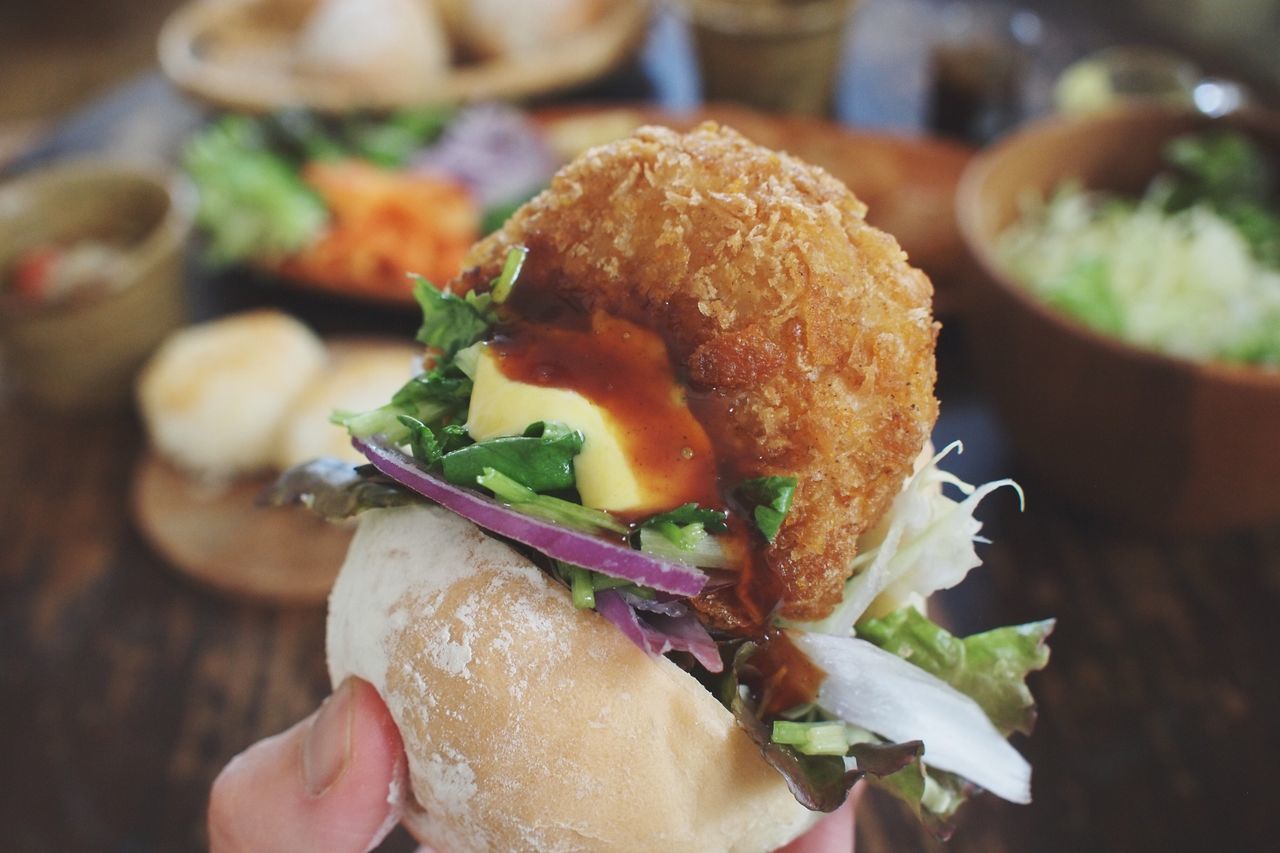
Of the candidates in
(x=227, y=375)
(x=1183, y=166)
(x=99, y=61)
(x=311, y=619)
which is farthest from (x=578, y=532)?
(x=99, y=61)

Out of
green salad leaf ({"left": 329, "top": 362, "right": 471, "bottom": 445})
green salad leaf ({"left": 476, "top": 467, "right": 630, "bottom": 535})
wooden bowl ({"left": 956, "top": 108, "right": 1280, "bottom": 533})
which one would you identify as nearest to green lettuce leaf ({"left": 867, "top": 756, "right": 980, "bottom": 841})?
green salad leaf ({"left": 476, "top": 467, "right": 630, "bottom": 535})

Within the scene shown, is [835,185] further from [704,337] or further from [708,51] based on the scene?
[708,51]

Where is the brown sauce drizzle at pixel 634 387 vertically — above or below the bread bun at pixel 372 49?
above

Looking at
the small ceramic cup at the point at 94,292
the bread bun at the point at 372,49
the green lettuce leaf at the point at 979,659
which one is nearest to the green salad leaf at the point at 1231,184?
the green lettuce leaf at the point at 979,659

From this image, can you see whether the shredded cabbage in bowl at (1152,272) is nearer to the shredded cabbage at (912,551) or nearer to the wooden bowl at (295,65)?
the shredded cabbage at (912,551)

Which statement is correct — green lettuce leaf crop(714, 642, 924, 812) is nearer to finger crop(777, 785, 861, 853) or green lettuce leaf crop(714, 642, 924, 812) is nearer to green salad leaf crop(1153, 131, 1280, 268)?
finger crop(777, 785, 861, 853)

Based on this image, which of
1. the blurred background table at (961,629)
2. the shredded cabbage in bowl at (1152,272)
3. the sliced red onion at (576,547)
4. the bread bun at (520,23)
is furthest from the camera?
the bread bun at (520,23)
